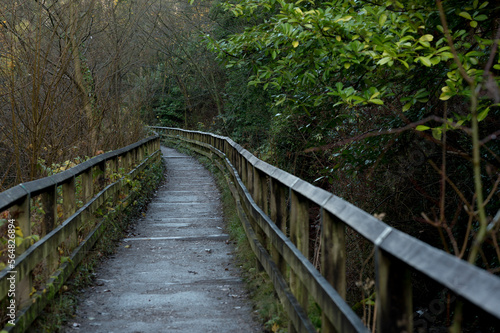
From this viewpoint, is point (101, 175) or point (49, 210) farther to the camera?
point (101, 175)

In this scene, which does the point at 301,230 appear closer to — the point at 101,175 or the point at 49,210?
the point at 49,210

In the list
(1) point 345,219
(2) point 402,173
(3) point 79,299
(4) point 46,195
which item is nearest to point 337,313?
(1) point 345,219

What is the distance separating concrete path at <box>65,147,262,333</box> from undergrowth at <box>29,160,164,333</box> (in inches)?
4.7

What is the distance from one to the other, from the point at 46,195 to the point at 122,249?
3.49 meters

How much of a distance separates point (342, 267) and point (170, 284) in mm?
3688

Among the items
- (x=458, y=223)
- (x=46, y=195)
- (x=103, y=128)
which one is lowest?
(x=458, y=223)

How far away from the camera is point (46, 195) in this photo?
522 centimetres

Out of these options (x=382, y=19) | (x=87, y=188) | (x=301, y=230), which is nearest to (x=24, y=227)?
(x=301, y=230)

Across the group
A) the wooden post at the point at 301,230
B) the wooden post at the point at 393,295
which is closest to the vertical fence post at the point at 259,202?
the wooden post at the point at 301,230

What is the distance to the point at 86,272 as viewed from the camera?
262 inches

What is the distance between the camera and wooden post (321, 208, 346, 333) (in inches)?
130

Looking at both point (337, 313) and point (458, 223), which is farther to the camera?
point (458, 223)

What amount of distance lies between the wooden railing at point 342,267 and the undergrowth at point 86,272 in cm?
200

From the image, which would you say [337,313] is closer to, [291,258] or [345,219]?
[345,219]
